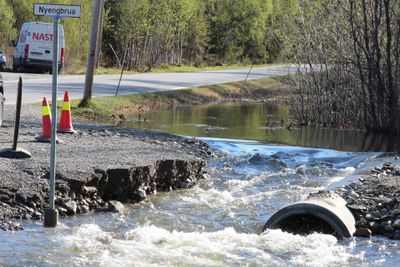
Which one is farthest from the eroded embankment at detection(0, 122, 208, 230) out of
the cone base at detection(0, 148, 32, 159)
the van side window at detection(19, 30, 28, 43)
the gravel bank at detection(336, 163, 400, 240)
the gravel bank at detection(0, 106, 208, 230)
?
the van side window at detection(19, 30, 28, 43)

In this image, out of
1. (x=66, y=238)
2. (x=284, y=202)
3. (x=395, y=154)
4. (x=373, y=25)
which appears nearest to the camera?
(x=66, y=238)

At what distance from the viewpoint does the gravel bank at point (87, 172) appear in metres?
10.9

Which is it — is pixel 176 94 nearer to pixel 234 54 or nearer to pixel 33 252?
pixel 33 252

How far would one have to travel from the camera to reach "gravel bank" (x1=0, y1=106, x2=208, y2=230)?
35.7 ft

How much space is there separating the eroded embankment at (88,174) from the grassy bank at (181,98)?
7.18 metres

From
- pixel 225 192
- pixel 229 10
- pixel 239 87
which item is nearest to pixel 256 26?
pixel 229 10

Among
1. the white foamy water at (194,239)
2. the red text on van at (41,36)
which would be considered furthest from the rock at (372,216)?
the red text on van at (41,36)

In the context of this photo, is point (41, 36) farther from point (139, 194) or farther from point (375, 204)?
point (375, 204)

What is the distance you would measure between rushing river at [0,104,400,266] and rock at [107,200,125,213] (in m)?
0.12

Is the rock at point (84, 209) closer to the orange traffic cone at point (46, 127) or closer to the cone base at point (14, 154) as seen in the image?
the cone base at point (14, 154)

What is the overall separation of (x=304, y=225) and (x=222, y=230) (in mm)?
1243

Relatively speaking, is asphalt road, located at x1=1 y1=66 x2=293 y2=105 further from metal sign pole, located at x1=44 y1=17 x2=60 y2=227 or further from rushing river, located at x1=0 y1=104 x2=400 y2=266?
metal sign pole, located at x1=44 y1=17 x2=60 y2=227

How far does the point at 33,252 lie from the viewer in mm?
9055

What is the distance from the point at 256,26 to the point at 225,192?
58004 millimetres
